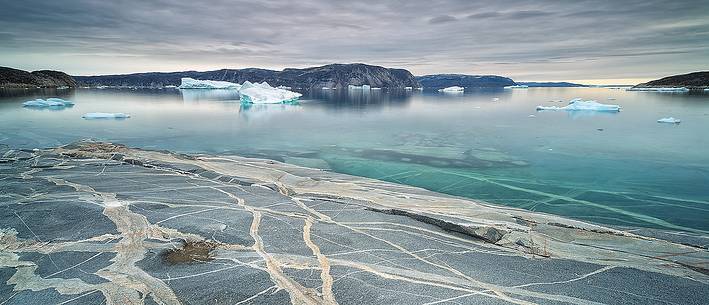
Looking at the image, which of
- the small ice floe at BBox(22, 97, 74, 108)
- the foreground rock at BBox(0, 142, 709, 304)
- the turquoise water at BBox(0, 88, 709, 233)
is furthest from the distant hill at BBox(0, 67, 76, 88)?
the foreground rock at BBox(0, 142, 709, 304)

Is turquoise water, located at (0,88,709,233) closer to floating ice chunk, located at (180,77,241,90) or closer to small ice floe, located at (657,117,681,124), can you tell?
small ice floe, located at (657,117,681,124)

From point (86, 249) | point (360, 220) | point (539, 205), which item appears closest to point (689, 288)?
point (360, 220)

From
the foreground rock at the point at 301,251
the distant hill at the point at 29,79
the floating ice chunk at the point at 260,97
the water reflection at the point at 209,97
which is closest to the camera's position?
the foreground rock at the point at 301,251

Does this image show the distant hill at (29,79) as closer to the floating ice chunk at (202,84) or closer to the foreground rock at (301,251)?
the floating ice chunk at (202,84)

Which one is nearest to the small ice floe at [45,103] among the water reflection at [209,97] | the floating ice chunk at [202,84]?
the water reflection at [209,97]

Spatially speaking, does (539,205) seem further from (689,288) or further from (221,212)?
(221,212)

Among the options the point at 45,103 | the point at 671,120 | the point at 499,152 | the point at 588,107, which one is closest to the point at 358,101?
the point at 588,107

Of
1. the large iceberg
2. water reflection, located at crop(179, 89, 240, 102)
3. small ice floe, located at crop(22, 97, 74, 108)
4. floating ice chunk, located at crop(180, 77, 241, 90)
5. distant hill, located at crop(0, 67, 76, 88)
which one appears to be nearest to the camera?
small ice floe, located at crop(22, 97, 74, 108)
